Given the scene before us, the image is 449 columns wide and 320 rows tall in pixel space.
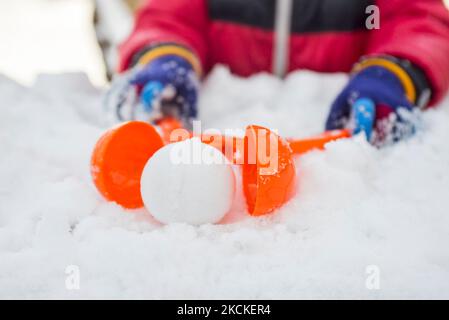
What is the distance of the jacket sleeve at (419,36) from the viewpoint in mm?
932

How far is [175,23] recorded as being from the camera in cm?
116

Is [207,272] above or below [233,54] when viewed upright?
below

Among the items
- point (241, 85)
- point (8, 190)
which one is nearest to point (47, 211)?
point (8, 190)

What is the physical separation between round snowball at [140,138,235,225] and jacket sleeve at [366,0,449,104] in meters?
0.50

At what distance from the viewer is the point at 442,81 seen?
950mm

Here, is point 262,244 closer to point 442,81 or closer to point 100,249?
point 100,249

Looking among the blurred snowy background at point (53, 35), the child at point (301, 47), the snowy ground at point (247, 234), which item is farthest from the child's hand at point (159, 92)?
the blurred snowy background at point (53, 35)

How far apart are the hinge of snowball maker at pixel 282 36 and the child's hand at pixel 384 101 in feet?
0.88

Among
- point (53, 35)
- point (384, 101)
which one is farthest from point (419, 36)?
point (53, 35)

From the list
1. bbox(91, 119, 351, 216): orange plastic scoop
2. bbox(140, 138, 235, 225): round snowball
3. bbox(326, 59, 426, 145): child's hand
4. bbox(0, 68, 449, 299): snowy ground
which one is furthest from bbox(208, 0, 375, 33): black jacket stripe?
bbox(140, 138, 235, 225): round snowball

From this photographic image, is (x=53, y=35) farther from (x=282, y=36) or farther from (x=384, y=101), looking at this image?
(x=384, y=101)

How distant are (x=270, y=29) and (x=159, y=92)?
14.2 inches

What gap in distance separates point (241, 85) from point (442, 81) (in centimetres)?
40

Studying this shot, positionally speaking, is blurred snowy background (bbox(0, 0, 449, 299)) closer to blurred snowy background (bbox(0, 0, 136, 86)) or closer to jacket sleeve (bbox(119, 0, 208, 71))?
jacket sleeve (bbox(119, 0, 208, 71))
